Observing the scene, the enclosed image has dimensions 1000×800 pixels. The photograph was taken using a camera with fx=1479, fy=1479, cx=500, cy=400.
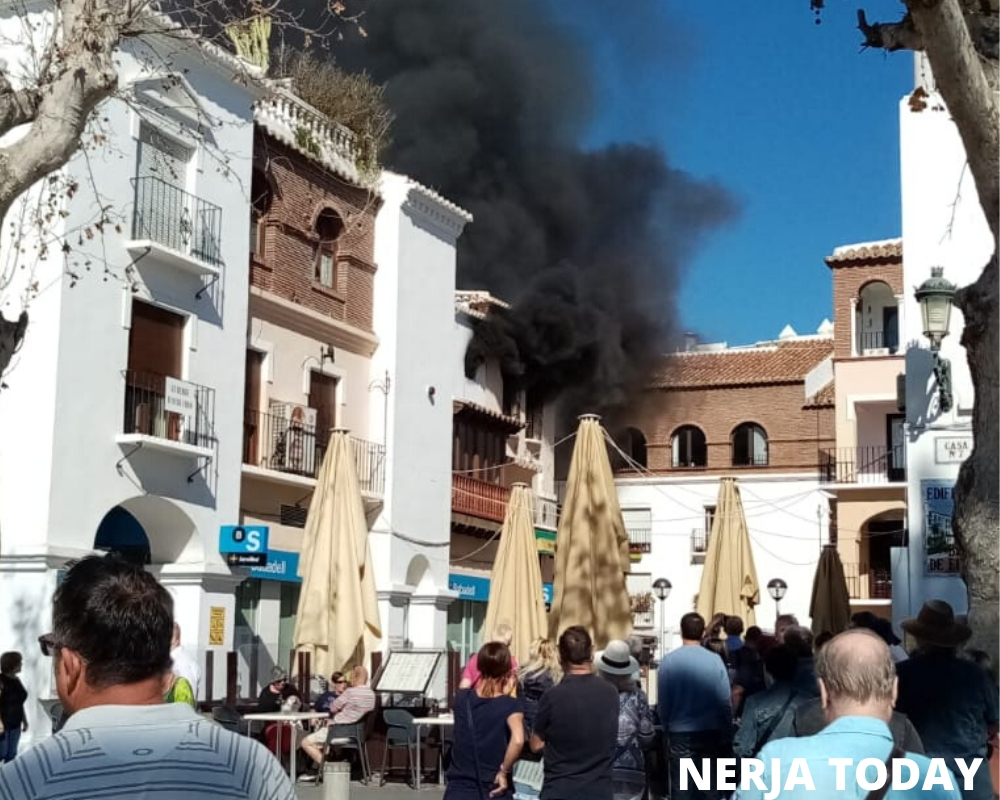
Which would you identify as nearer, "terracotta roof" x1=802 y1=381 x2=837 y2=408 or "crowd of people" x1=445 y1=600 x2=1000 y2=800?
"crowd of people" x1=445 y1=600 x2=1000 y2=800

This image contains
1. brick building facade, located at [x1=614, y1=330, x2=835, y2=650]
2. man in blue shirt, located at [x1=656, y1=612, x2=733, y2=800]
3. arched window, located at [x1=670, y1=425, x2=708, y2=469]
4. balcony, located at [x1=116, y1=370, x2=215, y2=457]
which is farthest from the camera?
arched window, located at [x1=670, y1=425, x2=708, y2=469]

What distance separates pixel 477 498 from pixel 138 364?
41.4 feet

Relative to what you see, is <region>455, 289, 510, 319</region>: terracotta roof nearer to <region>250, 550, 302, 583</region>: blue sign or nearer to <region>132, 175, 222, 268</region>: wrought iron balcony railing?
<region>250, 550, 302, 583</region>: blue sign

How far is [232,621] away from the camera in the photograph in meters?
22.9

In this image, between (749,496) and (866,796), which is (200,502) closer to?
(866,796)

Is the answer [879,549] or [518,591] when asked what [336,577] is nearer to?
[518,591]

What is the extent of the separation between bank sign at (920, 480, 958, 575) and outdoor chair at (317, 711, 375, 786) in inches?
325

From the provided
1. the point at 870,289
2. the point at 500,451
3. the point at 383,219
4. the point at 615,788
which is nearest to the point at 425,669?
the point at 615,788

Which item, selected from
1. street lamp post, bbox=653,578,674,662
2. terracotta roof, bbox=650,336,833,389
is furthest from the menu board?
terracotta roof, bbox=650,336,833,389

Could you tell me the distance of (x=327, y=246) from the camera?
27234 millimetres

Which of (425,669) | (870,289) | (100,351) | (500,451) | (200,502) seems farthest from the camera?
(870,289)

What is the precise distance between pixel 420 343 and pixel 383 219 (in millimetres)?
2555

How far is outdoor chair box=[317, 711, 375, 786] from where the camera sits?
15.5 metres

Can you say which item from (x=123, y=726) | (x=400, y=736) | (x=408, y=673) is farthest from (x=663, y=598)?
(x=123, y=726)
